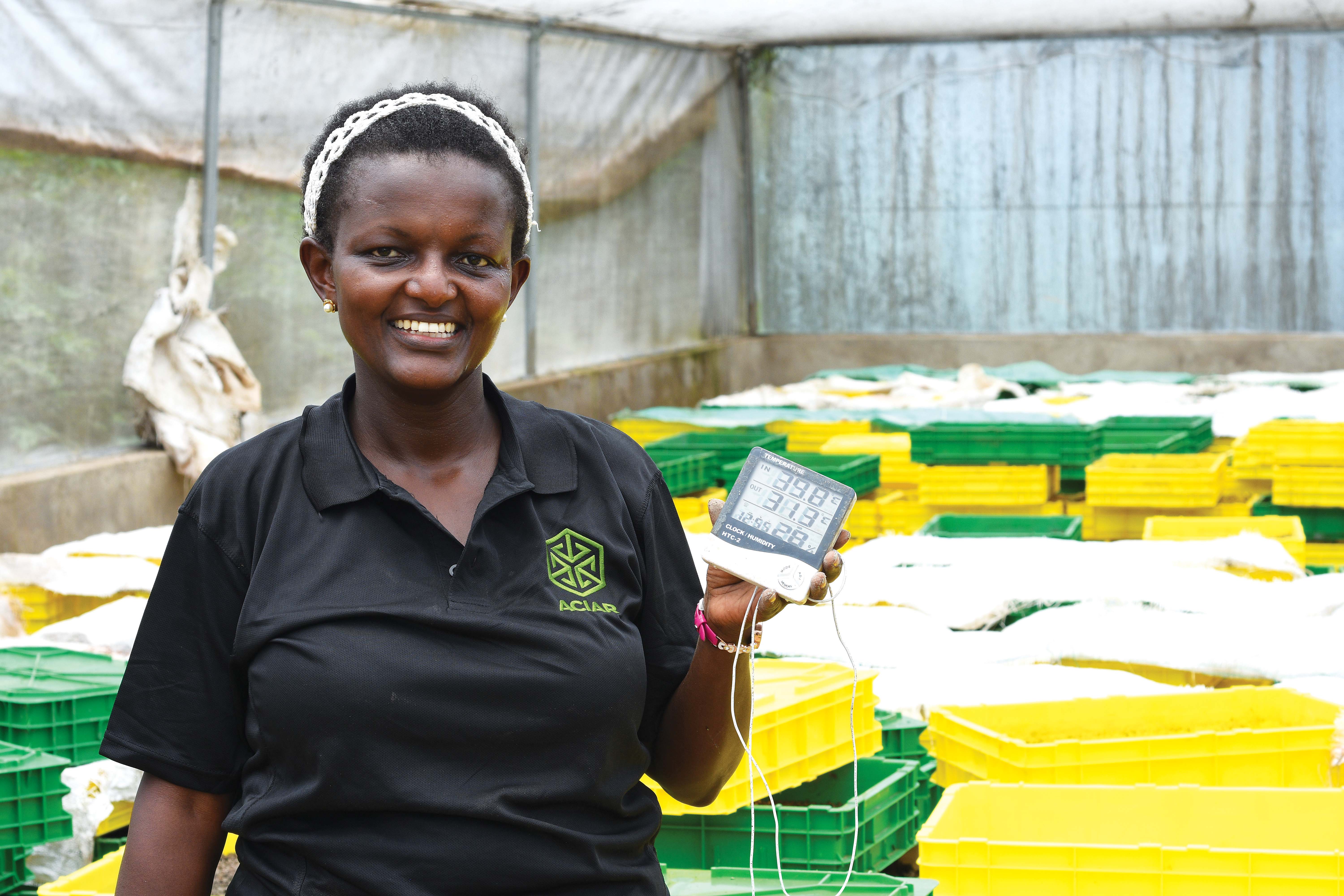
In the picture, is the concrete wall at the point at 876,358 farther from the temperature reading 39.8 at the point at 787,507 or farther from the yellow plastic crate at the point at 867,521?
the temperature reading 39.8 at the point at 787,507

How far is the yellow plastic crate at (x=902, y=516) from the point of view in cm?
723

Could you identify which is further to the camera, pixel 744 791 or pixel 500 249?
pixel 744 791

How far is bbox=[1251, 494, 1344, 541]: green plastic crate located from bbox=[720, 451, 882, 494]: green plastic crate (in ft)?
5.73

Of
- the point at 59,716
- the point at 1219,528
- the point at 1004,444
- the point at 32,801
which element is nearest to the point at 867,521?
the point at 1004,444

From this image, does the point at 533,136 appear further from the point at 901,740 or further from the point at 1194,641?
the point at 901,740

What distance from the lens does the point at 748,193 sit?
14.1 meters

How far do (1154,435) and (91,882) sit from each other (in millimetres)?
6271

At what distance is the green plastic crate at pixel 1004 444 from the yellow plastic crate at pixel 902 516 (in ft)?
0.98

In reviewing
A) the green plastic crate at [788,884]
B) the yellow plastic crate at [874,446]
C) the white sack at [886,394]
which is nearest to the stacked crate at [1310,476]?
the yellow plastic crate at [874,446]

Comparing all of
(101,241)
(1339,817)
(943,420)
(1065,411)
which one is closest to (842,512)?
(1339,817)

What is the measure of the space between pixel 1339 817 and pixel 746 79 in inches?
459

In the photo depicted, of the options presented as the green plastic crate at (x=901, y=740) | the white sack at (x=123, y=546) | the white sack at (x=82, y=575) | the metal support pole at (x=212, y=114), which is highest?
the metal support pole at (x=212, y=114)

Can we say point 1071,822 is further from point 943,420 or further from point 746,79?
point 746,79

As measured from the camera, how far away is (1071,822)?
10.3 ft
